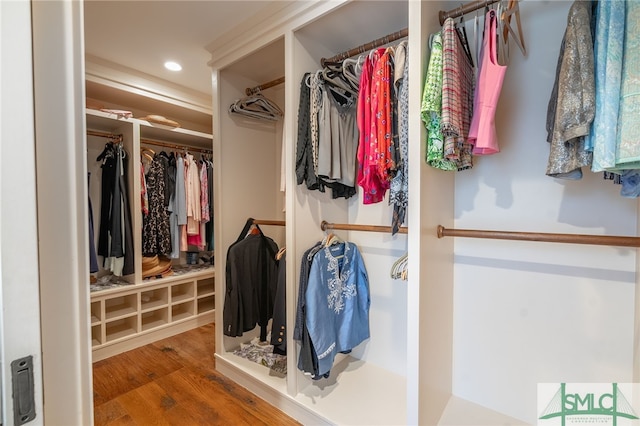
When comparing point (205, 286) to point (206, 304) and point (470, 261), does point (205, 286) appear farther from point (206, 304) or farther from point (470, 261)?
point (470, 261)

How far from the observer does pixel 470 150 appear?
132 centimetres

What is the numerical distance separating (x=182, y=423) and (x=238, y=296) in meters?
0.73

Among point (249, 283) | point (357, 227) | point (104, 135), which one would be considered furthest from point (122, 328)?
point (357, 227)

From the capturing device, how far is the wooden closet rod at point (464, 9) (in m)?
1.20

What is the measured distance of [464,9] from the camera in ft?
4.07

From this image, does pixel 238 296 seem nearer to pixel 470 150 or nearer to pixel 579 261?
pixel 470 150

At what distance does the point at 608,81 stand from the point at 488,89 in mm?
339

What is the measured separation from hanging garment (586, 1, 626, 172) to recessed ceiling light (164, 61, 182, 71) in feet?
8.28

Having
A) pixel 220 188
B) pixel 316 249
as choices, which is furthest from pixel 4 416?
pixel 220 188

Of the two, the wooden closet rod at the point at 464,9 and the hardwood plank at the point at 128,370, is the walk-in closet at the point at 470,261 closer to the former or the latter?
the wooden closet rod at the point at 464,9

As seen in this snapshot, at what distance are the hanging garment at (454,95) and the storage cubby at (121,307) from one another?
266 centimetres

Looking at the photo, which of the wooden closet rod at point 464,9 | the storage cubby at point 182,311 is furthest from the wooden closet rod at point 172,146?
the wooden closet rod at point 464,9

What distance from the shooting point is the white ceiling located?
163cm

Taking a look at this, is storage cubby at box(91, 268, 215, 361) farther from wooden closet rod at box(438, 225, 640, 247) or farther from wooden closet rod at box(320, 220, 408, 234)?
wooden closet rod at box(438, 225, 640, 247)
